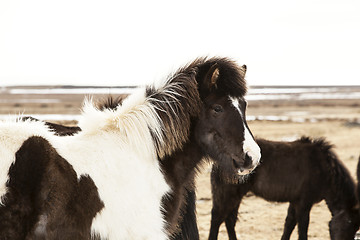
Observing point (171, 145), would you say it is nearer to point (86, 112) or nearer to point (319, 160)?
point (86, 112)

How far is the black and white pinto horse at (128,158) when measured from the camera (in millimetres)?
2609

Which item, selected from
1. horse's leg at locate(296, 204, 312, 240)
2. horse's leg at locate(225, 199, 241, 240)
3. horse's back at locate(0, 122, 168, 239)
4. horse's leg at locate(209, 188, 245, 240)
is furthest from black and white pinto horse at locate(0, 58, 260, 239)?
horse's leg at locate(296, 204, 312, 240)

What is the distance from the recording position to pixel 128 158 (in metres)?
A: 2.96

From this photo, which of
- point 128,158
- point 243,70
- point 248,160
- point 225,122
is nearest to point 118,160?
point 128,158

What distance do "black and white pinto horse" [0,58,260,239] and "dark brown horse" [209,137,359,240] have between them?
13.0 feet

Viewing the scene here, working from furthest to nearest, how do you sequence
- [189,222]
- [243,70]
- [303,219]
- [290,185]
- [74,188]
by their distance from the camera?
[290,185], [303,219], [189,222], [243,70], [74,188]

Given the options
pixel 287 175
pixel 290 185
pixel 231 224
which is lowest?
pixel 231 224

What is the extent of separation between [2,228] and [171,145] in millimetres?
1189

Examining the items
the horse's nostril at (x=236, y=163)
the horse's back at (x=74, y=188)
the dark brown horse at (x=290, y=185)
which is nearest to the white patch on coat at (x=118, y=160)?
the horse's back at (x=74, y=188)

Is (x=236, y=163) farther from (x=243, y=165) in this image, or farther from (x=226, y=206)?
(x=226, y=206)

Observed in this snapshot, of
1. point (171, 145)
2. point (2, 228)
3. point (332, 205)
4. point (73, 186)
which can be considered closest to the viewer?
point (2, 228)

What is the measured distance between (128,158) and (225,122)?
727 mm

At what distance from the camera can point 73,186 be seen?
8.87 feet

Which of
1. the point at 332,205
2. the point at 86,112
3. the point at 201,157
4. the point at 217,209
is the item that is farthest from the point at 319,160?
the point at 86,112
